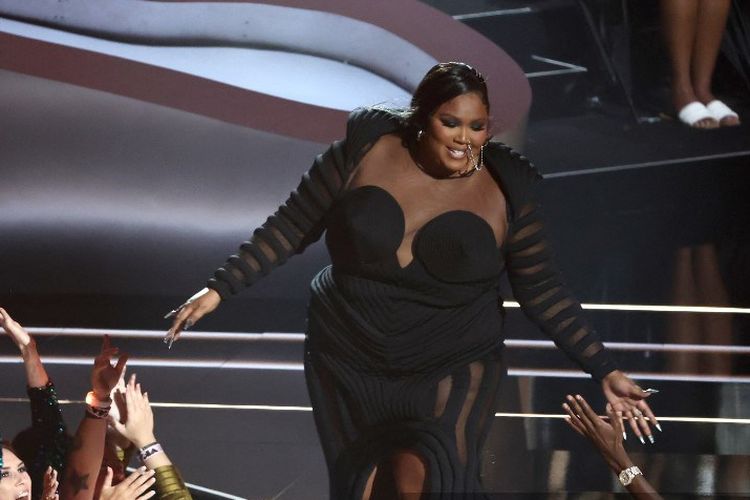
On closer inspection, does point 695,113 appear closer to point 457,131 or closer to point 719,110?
point 719,110

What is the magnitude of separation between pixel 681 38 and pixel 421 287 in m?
2.95

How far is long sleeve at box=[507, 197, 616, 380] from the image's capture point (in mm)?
2822

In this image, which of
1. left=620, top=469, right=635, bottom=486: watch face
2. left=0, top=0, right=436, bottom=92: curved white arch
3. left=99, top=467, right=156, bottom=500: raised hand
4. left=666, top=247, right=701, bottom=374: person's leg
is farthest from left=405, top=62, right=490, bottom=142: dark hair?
left=0, top=0, right=436, bottom=92: curved white arch

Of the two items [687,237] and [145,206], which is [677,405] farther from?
[145,206]

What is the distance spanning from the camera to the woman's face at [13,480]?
92.2 inches

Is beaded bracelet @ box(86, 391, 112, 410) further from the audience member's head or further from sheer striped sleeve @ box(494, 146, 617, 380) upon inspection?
sheer striped sleeve @ box(494, 146, 617, 380)

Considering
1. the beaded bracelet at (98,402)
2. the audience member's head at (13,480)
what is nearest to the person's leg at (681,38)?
the beaded bracelet at (98,402)

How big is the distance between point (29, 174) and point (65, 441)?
7.06 ft

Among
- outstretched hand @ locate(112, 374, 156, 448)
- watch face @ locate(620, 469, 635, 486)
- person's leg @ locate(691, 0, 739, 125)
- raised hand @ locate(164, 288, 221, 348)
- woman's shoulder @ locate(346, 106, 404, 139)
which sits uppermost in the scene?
person's leg @ locate(691, 0, 739, 125)

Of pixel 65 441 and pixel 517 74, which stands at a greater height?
pixel 517 74

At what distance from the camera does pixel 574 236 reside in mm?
5180

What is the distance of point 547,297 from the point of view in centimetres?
285

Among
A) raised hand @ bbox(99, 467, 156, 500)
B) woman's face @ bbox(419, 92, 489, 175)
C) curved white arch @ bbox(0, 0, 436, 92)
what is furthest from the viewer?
curved white arch @ bbox(0, 0, 436, 92)

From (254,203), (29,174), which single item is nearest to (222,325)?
(254,203)
